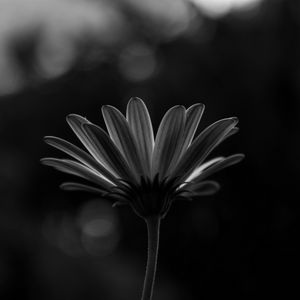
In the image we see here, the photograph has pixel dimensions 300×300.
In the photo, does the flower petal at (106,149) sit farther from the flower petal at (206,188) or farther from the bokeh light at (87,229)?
the bokeh light at (87,229)

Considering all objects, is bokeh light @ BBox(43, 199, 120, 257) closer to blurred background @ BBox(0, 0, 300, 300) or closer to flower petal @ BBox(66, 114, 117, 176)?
blurred background @ BBox(0, 0, 300, 300)

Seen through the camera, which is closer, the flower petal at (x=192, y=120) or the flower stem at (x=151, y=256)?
the flower stem at (x=151, y=256)

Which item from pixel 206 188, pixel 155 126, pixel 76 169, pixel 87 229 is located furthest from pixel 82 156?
pixel 87 229

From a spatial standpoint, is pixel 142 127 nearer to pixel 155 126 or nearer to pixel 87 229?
pixel 155 126

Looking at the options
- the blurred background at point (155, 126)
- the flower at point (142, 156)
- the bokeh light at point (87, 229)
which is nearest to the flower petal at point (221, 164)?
the flower at point (142, 156)

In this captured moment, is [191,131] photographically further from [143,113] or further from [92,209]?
[92,209]

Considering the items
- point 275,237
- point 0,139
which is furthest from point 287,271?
point 0,139
